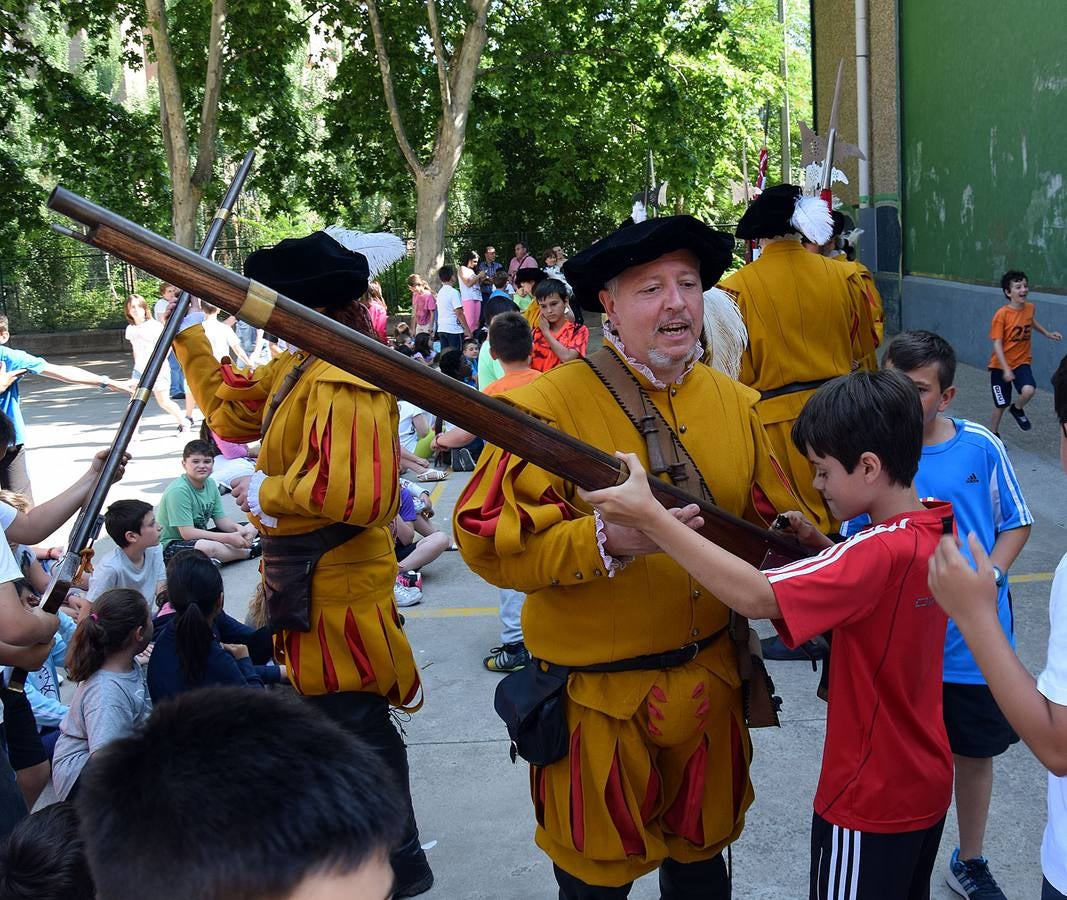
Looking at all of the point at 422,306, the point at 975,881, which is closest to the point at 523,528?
the point at 975,881

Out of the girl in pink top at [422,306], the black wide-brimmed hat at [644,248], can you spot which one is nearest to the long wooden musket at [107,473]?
the black wide-brimmed hat at [644,248]

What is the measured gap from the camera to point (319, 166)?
23.9 m

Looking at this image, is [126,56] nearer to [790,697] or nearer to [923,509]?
[790,697]

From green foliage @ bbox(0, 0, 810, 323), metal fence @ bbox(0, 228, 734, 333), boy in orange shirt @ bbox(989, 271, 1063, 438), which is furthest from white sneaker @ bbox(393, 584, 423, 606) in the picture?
metal fence @ bbox(0, 228, 734, 333)

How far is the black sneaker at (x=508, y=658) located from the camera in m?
5.56

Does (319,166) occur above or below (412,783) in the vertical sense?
above

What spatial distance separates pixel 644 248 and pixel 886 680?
1111 mm

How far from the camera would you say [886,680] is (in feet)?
7.81

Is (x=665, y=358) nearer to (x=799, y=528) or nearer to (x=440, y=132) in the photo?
(x=799, y=528)

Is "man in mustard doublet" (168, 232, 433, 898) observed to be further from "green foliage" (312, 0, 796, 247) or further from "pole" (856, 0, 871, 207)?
"green foliage" (312, 0, 796, 247)

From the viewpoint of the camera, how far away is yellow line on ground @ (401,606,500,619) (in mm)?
6559

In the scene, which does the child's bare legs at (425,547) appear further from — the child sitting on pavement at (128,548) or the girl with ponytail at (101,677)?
the girl with ponytail at (101,677)

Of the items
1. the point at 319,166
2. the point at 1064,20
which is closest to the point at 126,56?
the point at 319,166

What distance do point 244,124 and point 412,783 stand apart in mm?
20098
